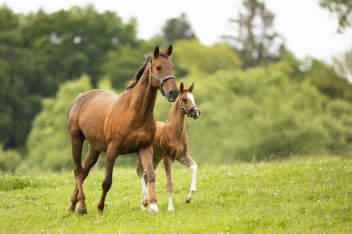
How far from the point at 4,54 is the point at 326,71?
3382 centimetres

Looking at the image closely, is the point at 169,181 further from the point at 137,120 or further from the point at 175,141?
the point at 137,120

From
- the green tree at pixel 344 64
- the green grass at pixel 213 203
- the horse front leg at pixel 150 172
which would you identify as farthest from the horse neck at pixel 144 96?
the green tree at pixel 344 64

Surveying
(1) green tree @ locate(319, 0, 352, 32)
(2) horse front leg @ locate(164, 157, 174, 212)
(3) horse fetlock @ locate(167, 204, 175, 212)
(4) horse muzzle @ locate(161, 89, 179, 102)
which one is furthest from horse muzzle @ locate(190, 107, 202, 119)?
(1) green tree @ locate(319, 0, 352, 32)

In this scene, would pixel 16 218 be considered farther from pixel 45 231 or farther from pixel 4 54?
pixel 4 54

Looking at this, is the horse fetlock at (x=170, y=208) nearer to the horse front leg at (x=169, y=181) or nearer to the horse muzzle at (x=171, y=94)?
the horse front leg at (x=169, y=181)

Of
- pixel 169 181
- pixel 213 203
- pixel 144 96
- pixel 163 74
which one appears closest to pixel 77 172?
pixel 169 181

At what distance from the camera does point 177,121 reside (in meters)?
13.4

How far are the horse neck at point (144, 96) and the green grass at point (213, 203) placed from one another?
2061 millimetres

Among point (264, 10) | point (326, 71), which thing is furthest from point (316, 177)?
point (264, 10)

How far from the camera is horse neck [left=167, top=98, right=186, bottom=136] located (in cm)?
1323

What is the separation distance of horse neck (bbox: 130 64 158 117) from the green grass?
6.76 feet

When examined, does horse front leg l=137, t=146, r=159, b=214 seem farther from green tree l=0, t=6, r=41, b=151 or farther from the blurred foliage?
the blurred foliage

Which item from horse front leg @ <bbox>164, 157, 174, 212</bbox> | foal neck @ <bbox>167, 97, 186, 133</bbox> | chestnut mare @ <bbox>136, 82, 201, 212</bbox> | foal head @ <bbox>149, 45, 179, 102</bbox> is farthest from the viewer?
foal neck @ <bbox>167, 97, 186, 133</bbox>

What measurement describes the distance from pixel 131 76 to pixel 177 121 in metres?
54.9
